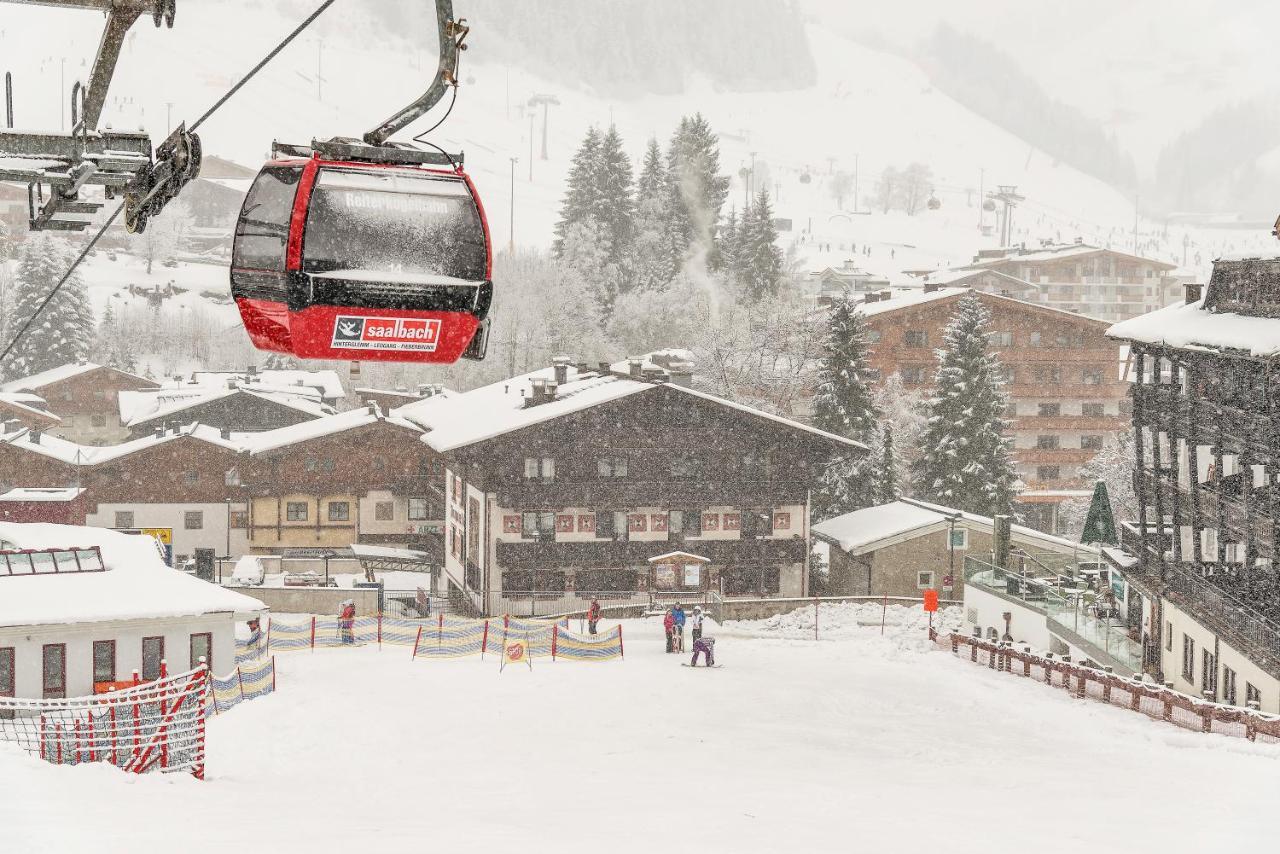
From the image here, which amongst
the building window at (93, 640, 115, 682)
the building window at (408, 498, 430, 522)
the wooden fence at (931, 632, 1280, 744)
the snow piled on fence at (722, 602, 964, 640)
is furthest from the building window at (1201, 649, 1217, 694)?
the building window at (408, 498, 430, 522)

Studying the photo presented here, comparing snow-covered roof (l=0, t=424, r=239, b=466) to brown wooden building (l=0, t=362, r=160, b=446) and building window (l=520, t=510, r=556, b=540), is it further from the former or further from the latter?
brown wooden building (l=0, t=362, r=160, b=446)

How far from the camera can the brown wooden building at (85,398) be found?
3454 inches

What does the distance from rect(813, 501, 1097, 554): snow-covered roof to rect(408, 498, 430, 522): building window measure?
15.8 metres

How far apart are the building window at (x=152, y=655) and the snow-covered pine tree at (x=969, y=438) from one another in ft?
120

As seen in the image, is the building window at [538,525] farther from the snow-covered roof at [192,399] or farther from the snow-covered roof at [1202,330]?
the snow-covered roof at [192,399]

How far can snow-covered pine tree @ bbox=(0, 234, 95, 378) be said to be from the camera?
3767 inches

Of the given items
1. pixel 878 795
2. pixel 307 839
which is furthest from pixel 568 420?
pixel 307 839

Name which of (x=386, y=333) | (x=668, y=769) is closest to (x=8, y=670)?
(x=668, y=769)

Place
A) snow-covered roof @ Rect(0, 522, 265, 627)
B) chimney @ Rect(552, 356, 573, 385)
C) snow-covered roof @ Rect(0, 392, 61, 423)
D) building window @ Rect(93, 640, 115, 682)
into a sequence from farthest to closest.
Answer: snow-covered roof @ Rect(0, 392, 61, 423) < chimney @ Rect(552, 356, 573, 385) < building window @ Rect(93, 640, 115, 682) < snow-covered roof @ Rect(0, 522, 265, 627)

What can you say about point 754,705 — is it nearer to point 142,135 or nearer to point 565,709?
point 565,709

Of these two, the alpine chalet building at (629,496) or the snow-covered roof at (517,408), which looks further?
the snow-covered roof at (517,408)

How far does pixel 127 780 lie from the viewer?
14.3 meters

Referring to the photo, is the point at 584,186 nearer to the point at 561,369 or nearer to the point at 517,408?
the point at 561,369

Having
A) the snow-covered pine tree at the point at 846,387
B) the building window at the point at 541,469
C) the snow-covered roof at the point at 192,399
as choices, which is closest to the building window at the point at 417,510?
the building window at the point at 541,469
